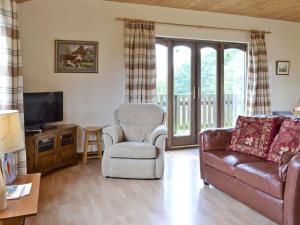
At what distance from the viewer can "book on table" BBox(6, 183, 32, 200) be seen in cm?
181

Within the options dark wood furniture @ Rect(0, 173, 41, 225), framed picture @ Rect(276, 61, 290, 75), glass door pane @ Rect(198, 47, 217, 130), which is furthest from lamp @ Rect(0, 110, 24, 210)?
framed picture @ Rect(276, 61, 290, 75)

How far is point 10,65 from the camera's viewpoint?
320 centimetres

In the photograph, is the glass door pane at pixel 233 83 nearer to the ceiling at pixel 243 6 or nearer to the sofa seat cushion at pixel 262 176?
the ceiling at pixel 243 6

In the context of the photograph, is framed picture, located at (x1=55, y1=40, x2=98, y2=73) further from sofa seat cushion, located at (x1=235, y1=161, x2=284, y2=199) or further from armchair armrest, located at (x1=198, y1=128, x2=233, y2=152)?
sofa seat cushion, located at (x1=235, y1=161, x2=284, y2=199)

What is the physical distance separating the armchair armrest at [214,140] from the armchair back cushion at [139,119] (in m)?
0.98

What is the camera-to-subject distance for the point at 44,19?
453cm

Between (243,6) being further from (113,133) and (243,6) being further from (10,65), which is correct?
(10,65)

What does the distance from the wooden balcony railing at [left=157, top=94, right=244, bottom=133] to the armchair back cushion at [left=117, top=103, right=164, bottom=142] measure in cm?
113

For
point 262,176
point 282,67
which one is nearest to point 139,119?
point 262,176

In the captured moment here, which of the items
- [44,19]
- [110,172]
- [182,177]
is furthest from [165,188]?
[44,19]

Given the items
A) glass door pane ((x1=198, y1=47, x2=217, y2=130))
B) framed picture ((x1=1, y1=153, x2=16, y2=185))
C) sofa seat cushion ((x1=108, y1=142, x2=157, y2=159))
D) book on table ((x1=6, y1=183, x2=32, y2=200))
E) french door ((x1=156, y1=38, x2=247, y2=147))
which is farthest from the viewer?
glass door pane ((x1=198, y1=47, x2=217, y2=130))

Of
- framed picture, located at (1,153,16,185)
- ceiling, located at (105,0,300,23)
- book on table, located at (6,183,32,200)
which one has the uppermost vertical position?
ceiling, located at (105,0,300,23)

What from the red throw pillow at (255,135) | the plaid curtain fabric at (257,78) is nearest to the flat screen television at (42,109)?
the red throw pillow at (255,135)

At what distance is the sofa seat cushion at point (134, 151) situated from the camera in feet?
11.9
